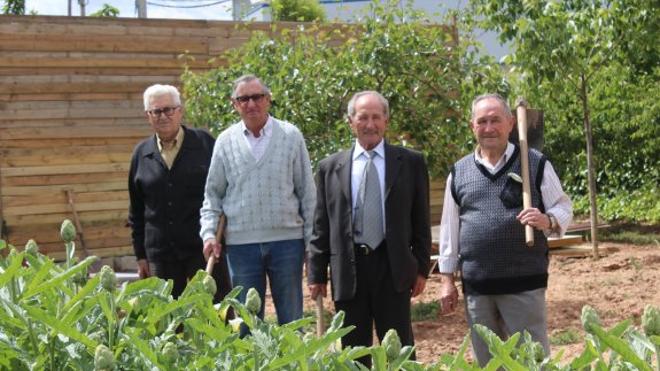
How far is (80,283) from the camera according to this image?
2189mm

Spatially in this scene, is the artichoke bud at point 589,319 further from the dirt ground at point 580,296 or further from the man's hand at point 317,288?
the dirt ground at point 580,296

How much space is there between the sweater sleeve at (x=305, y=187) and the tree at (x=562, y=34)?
509 centimetres

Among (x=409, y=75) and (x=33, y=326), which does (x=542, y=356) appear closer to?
(x=33, y=326)

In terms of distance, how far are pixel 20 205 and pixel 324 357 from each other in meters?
9.02

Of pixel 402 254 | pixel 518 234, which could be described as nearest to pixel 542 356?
pixel 518 234

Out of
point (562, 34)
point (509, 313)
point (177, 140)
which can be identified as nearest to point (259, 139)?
point (177, 140)

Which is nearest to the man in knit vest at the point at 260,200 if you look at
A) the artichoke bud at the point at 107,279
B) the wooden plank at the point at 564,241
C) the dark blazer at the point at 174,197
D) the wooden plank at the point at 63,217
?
the dark blazer at the point at 174,197

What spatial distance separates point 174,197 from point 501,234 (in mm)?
1921

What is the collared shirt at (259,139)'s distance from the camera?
5141 millimetres

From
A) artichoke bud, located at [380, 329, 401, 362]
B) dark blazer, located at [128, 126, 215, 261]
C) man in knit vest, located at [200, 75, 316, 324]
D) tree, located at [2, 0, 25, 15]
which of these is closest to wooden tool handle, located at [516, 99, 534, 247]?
man in knit vest, located at [200, 75, 316, 324]

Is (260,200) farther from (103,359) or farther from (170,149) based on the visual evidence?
(103,359)

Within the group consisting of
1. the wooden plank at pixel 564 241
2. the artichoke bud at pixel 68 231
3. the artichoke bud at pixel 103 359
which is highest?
the artichoke bud at pixel 68 231

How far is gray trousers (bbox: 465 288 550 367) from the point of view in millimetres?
4188

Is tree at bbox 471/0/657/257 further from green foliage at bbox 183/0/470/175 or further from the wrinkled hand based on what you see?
the wrinkled hand
